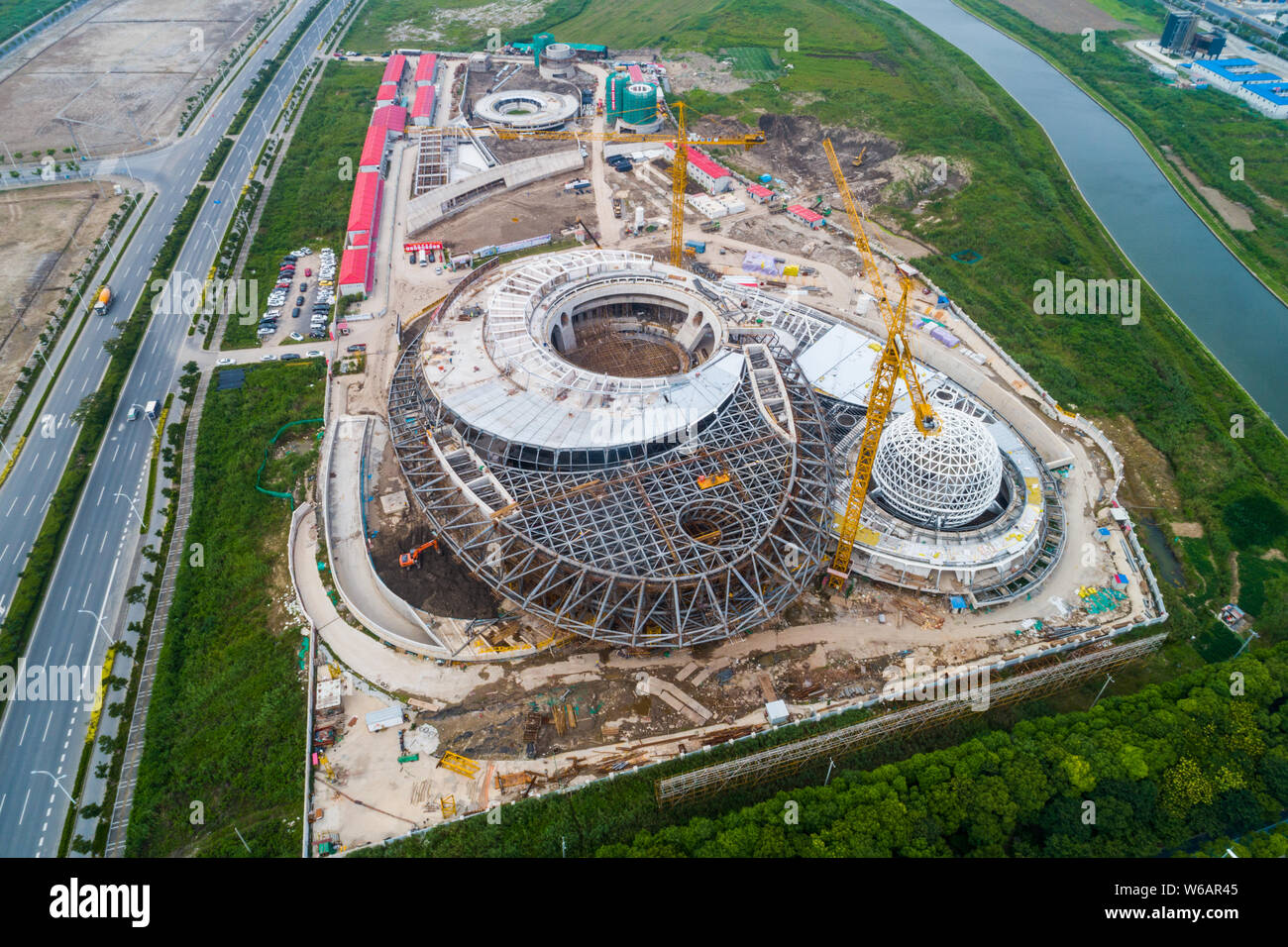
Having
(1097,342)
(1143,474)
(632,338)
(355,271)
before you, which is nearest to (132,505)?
(355,271)

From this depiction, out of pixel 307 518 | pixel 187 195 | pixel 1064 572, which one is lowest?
pixel 1064 572

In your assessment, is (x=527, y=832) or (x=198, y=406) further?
(x=198, y=406)

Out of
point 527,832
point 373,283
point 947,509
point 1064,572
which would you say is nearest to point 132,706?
point 527,832

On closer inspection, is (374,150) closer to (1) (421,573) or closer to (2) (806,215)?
(2) (806,215)

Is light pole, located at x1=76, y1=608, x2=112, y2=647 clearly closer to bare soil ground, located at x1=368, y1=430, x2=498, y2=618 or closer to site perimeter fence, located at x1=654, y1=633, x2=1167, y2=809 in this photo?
bare soil ground, located at x1=368, y1=430, x2=498, y2=618

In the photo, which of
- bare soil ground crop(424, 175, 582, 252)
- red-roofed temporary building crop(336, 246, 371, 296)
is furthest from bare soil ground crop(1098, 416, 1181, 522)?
red-roofed temporary building crop(336, 246, 371, 296)

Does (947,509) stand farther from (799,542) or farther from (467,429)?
(467,429)

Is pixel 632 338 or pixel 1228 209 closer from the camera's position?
pixel 632 338
